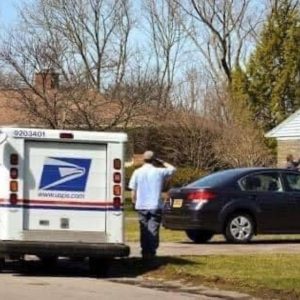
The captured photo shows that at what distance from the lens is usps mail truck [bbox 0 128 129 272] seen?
46.5 ft

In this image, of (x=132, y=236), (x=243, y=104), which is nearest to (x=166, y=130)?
(x=243, y=104)

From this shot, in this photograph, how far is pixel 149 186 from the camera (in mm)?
15602

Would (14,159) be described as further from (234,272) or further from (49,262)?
(234,272)

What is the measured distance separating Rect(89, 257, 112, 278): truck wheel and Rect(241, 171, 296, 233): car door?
213 inches

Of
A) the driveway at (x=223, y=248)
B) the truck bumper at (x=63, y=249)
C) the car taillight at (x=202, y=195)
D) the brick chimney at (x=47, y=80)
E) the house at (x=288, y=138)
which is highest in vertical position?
the brick chimney at (x=47, y=80)

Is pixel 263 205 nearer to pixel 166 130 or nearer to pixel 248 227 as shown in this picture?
pixel 248 227

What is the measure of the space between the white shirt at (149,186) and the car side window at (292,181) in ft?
16.6

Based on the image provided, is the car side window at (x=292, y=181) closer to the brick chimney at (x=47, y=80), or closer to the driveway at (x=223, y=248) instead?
the driveway at (x=223, y=248)

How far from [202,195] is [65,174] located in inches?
209

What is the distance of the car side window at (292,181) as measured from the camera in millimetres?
20078

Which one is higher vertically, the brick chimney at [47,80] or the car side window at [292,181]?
the brick chimney at [47,80]

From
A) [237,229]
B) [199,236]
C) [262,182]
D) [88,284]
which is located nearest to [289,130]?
[262,182]

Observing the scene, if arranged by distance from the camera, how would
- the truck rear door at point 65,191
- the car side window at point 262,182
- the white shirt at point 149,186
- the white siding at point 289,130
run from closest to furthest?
the truck rear door at point 65,191 < the white shirt at point 149,186 < the car side window at point 262,182 < the white siding at point 289,130

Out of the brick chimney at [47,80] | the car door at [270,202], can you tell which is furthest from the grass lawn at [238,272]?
the brick chimney at [47,80]
